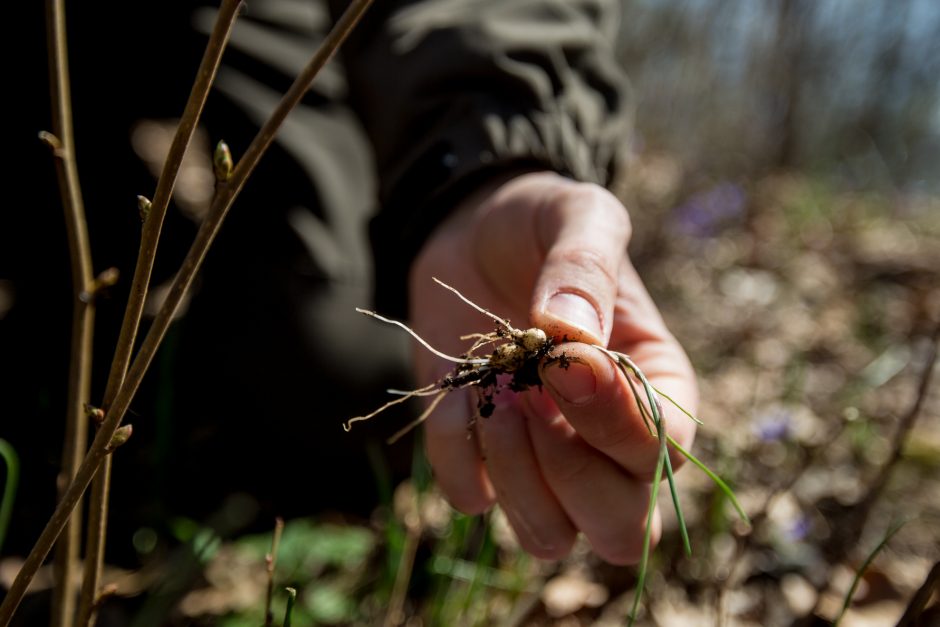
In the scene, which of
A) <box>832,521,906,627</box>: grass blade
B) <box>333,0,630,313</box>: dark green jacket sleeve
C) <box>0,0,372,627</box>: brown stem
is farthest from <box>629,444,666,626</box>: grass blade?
<box>333,0,630,313</box>: dark green jacket sleeve

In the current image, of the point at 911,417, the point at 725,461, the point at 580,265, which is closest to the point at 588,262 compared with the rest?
the point at 580,265

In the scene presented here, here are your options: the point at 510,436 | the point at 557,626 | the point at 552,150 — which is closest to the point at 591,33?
the point at 552,150

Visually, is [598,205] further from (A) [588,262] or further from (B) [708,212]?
(B) [708,212]

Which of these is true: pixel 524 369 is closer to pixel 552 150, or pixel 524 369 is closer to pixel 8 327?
pixel 552 150

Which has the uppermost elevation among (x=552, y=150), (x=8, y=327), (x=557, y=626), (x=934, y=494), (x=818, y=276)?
(x=552, y=150)

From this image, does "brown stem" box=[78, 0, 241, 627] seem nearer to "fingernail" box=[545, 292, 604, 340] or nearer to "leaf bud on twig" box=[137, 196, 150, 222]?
"leaf bud on twig" box=[137, 196, 150, 222]

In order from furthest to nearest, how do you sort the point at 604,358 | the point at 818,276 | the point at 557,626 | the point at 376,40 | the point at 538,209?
1. the point at 818,276
2. the point at 376,40
3. the point at 557,626
4. the point at 538,209
5. the point at 604,358

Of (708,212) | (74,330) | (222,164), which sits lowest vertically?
(708,212)
